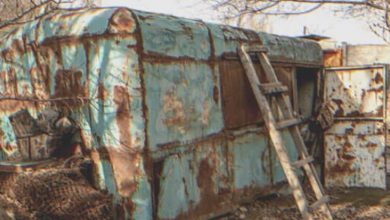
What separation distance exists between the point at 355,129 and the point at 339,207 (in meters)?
1.61

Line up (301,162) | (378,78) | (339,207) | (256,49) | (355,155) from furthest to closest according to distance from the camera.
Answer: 1. (355,155)
2. (378,78)
3. (339,207)
4. (256,49)
5. (301,162)

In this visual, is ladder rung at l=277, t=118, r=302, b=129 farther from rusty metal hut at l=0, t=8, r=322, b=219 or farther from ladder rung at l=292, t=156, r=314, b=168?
rusty metal hut at l=0, t=8, r=322, b=219

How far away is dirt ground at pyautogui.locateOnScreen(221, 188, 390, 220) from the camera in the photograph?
516 cm

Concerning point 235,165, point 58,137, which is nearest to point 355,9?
point 235,165

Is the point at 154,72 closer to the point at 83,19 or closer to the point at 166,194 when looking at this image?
the point at 83,19

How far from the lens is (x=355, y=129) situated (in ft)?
22.4

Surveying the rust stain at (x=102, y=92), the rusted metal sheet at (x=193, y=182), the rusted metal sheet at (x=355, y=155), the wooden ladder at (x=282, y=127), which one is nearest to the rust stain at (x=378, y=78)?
the rusted metal sheet at (x=355, y=155)

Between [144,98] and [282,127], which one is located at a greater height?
[144,98]

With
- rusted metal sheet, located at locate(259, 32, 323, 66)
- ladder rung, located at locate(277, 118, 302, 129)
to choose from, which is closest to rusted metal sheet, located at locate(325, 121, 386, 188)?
rusted metal sheet, located at locate(259, 32, 323, 66)

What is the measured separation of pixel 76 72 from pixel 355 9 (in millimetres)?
7521

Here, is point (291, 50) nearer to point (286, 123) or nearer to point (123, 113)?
point (286, 123)

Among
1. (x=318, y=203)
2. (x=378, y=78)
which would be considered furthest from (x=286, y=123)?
(x=378, y=78)

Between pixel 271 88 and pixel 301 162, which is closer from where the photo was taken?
pixel 301 162

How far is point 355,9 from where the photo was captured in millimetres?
9438
